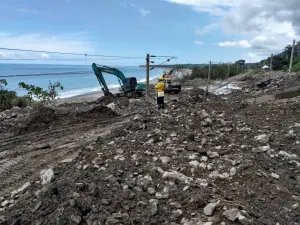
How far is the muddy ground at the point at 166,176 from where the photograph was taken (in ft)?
13.4

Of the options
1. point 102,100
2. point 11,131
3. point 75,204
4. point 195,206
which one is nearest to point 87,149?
point 75,204

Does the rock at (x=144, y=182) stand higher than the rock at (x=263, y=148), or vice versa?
the rock at (x=263, y=148)

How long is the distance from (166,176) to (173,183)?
8.5 inches

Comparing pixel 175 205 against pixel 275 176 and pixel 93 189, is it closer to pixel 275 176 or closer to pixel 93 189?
pixel 93 189

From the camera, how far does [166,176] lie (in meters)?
4.92

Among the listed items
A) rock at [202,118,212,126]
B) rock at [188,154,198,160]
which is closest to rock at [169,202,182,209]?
rock at [188,154,198,160]

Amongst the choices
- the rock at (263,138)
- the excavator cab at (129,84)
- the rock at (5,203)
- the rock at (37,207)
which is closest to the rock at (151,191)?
the rock at (37,207)

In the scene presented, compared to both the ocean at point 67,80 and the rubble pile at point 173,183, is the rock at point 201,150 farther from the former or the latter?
the ocean at point 67,80

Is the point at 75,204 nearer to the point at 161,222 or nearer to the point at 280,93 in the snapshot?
the point at 161,222

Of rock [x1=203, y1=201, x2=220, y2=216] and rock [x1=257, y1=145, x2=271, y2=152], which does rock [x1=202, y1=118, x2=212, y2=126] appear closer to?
rock [x1=257, y1=145, x2=271, y2=152]

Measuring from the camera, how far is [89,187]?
463 centimetres

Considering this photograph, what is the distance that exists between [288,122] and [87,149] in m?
5.19

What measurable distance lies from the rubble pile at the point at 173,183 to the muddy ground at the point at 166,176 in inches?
0.5

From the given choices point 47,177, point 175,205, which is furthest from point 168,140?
point 175,205
